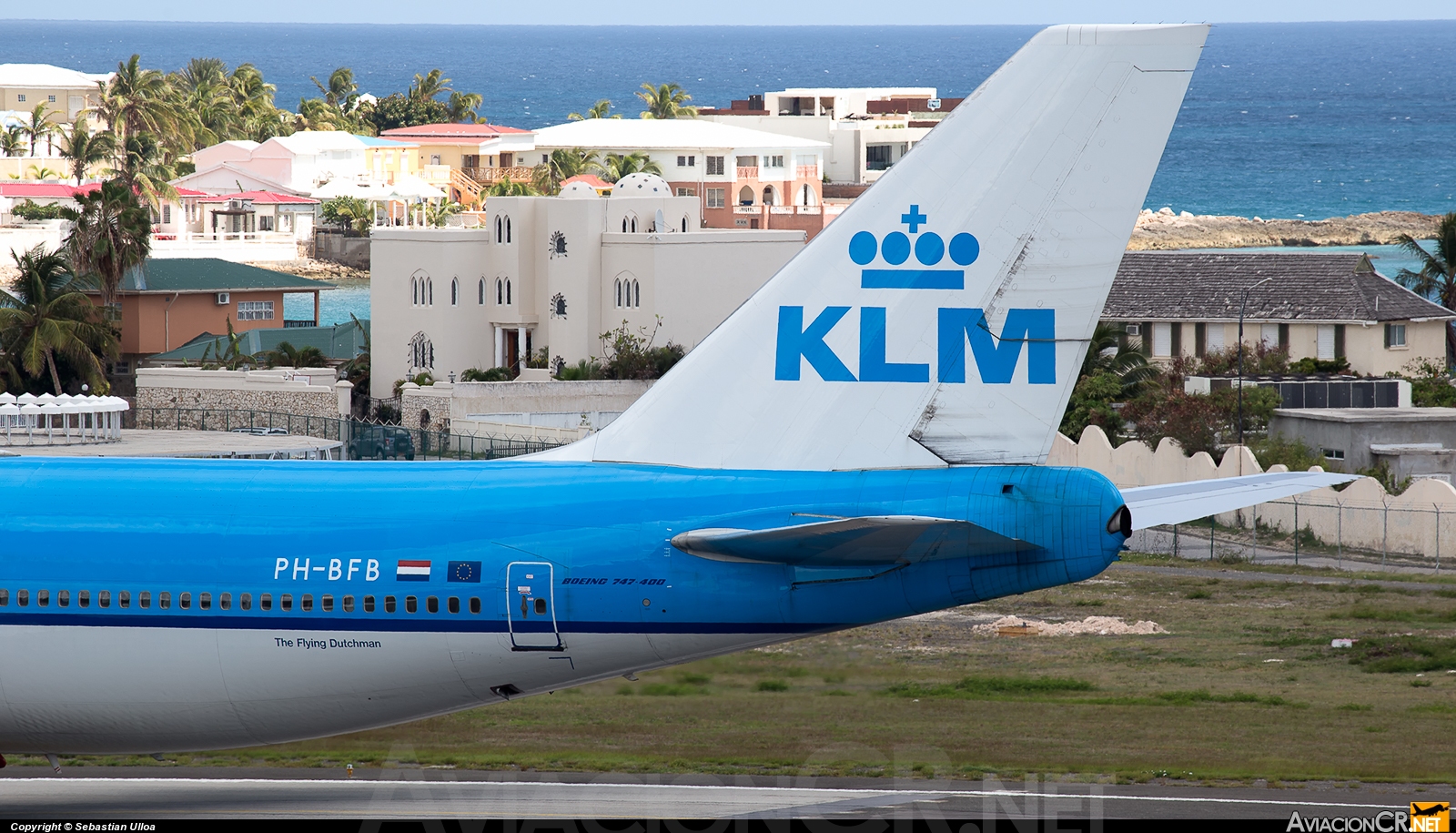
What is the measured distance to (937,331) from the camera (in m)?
19.6

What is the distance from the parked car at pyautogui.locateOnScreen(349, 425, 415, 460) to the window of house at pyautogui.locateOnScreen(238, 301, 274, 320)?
46.9 metres

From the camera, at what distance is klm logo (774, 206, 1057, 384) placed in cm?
1941

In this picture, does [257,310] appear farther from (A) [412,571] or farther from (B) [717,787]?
(A) [412,571]

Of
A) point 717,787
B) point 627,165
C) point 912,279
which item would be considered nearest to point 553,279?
point 717,787

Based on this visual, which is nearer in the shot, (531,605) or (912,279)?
(531,605)

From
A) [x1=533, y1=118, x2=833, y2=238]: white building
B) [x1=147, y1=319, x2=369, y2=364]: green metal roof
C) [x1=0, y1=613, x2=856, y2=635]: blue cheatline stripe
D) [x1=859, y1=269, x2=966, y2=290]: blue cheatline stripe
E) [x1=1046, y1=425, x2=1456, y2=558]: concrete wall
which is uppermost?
[x1=533, y1=118, x2=833, y2=238]: white building

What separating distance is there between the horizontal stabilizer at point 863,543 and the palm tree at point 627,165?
16696 cm

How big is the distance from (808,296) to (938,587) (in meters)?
3.61

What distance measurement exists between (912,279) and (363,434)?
54.6 meters

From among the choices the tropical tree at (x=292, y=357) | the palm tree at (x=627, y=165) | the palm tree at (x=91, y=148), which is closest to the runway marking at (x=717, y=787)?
the tropical tree at (x=292, y=357)

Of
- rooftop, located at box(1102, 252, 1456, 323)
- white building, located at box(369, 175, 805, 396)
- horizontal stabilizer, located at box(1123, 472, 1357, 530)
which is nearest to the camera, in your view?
horizontal stabilizer, located at box(1123, 472, 1357, 530)

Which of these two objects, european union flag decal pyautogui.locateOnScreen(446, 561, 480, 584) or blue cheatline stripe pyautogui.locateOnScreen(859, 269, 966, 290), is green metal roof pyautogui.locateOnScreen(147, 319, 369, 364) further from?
blue cheatline stripe pyautogui.locateOnScreen(859, 269, 966, 290)

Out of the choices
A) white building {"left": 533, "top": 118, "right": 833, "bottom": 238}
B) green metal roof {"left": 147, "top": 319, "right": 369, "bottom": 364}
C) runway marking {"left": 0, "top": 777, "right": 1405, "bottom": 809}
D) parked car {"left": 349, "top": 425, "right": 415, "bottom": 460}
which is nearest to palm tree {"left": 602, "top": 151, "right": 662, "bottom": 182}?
white building {"left": 533, "top": 118, "right": 833, "bottom": 238}

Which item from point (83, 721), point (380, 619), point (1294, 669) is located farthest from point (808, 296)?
point (1294, 669)
